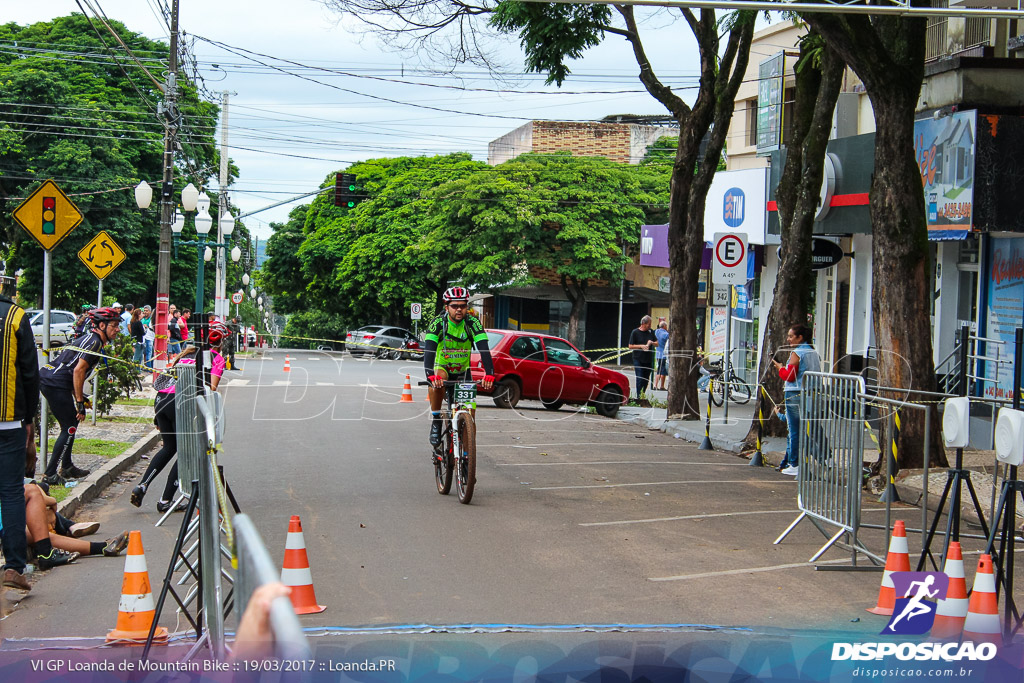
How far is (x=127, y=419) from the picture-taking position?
17.9m

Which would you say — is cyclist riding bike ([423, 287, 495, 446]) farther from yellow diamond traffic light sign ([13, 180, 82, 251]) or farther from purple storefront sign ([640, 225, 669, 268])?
purple storefront sign ([640, 225, 669, 268])

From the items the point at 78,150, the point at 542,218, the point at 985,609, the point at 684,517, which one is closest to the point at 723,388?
the point at 684,517

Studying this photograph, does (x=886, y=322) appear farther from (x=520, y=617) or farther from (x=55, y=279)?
(x=55, y=279)

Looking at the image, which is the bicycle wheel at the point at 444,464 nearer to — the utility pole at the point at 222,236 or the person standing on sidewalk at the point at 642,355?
the person standing on sidewalk at the point at 642,355

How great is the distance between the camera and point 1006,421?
657 centimetres

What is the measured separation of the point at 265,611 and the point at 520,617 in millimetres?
4276

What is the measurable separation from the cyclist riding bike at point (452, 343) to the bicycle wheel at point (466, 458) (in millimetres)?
595

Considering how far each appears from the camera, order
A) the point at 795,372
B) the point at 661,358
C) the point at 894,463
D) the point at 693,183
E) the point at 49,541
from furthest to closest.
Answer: the point at 661,358
the point at 693,183
the point at 795,372
the point at 894,463
the point at 49,541

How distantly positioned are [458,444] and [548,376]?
12.2 meters

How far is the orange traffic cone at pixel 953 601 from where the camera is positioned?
20.4 ft

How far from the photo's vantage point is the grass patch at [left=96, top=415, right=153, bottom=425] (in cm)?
1750

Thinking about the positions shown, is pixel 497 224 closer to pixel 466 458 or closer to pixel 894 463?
pixel 894 463

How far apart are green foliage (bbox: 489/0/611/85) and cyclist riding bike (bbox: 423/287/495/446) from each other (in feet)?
18.9

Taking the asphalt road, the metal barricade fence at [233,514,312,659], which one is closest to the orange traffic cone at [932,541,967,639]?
the asphalt road
